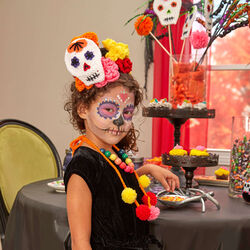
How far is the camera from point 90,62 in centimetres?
95

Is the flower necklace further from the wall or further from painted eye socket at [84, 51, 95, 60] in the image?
the wall

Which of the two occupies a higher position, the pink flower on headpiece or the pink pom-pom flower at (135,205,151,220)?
the pink flower on headpiece

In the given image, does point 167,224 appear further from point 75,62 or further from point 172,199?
point 75,62

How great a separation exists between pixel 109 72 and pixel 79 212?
0.35 m

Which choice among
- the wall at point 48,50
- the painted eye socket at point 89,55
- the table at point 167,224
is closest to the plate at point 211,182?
the table at point 167,224

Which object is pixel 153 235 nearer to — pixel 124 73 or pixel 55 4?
pixel 124 73

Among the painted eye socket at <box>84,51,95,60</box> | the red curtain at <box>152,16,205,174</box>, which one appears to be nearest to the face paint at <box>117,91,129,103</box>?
the painted eye socket at <box>84,51,95,60</box>

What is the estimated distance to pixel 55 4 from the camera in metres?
3.23

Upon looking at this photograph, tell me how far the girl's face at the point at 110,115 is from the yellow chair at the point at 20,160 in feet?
2.35

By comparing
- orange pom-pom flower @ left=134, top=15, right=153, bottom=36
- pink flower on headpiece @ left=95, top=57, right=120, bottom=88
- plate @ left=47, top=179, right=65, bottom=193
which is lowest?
plate @ left=47, top=179, right=65, bottom=193

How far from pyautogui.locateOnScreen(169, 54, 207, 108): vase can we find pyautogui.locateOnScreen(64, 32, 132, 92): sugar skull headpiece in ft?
1.73

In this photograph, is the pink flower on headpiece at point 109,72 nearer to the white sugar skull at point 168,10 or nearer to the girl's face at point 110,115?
the girl's face at point 110,115

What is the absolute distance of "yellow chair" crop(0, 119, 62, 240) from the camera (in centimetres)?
157

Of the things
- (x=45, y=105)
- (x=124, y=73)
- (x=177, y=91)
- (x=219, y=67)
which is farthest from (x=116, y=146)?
(x=45, y=105)
